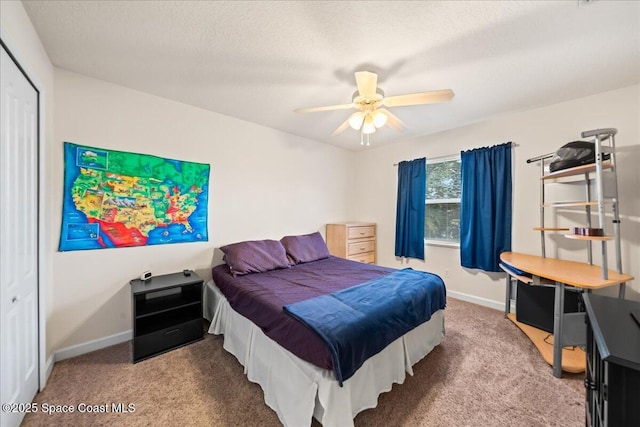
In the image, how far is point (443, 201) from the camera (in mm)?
3732

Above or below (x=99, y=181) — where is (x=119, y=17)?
above

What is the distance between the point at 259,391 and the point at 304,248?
5.90ft

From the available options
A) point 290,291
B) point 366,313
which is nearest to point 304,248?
point 290,291

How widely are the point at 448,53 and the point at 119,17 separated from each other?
2.28 m

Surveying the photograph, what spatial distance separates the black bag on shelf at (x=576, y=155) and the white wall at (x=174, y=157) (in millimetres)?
3041

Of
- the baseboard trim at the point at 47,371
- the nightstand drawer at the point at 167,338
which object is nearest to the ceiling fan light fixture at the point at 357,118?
the nightstand drawer at the point at 167,338

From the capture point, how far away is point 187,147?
8.95 feet

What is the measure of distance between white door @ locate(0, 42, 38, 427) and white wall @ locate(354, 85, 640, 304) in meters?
4.20

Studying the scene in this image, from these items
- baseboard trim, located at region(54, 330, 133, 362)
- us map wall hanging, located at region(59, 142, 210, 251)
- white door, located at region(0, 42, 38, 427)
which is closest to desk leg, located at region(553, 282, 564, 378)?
us map wall hanging, located at region(59, 142, 210, 251)

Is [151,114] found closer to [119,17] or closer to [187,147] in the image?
[187,147]

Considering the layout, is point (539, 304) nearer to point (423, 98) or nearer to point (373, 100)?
point (423, 98)

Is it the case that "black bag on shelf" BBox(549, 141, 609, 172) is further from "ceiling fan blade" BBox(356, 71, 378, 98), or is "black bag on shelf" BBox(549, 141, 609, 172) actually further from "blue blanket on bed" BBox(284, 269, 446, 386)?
"ceiling fan blade" BBox(356, 71, 378, 98)

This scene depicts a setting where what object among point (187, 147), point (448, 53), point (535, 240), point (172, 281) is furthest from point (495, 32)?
point (172, 281)

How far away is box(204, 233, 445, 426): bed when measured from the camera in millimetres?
1343
